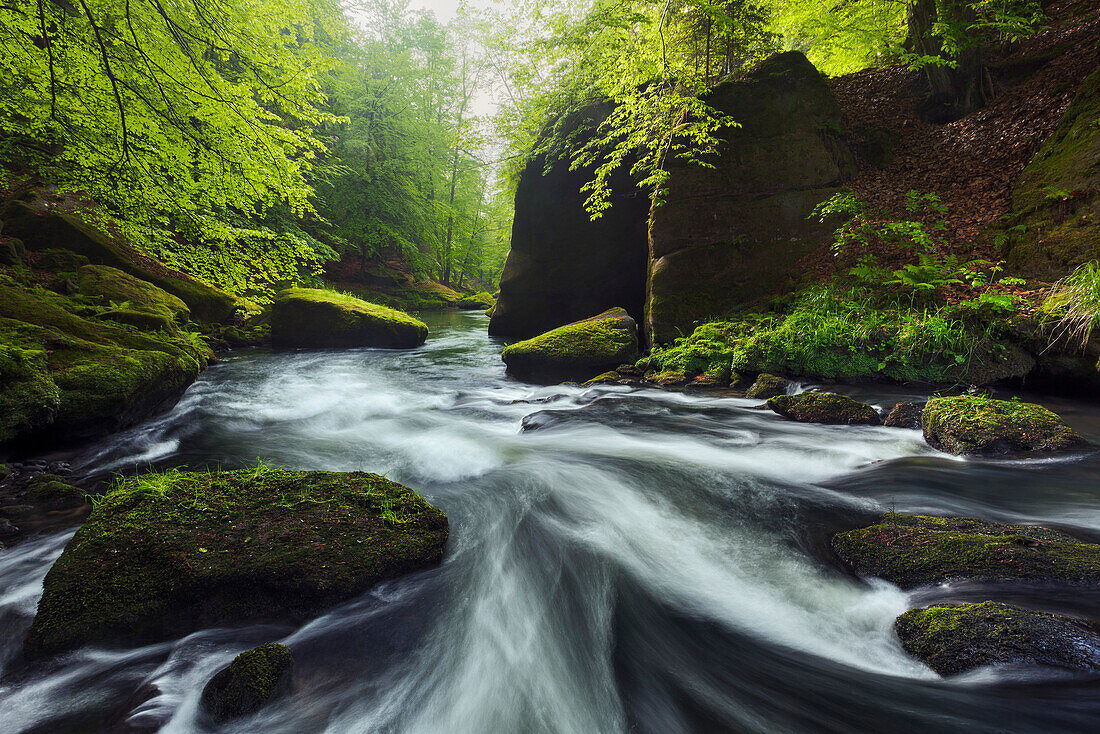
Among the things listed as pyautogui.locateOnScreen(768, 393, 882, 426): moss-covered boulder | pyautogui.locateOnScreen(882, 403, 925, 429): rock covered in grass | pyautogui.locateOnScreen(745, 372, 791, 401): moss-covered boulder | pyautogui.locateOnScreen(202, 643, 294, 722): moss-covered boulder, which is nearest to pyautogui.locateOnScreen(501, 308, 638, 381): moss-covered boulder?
pyautogui.locateOnScreen(745, 372, 791, 401): moss-covered boulder

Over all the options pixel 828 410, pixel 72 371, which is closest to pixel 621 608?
pixel 828 410

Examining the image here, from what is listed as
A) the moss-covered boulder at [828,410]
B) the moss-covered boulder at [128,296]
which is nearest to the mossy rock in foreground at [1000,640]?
the moss-covered boulder at [828,410]

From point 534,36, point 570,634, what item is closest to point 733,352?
point 570,634

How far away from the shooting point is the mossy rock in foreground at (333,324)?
1095cm

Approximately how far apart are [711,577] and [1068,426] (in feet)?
12.9

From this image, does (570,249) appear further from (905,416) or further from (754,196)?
(905,416)

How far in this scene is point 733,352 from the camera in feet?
22.8

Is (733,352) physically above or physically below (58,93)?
below

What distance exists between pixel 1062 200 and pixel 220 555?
9247mm

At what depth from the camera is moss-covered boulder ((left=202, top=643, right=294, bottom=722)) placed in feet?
5.76

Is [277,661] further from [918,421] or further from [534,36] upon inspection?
[534,36]

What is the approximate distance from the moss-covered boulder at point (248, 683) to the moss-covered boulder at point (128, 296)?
691 centimetres

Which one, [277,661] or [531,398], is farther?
[531,398]

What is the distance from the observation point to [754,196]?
26.4 feet
